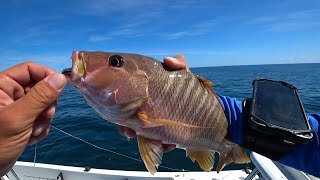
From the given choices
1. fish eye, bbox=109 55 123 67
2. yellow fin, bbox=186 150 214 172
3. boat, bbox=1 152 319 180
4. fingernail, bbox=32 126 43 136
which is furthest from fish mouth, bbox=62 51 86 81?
boat, bbox=1 152 319 180

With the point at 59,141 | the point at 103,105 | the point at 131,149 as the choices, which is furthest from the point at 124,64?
the point at 59,141

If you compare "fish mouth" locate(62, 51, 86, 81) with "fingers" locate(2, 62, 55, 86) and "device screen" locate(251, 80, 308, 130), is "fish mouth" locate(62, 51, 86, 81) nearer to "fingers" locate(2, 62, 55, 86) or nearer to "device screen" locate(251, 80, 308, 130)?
"fingers" locate(2, 62, 55, 86)

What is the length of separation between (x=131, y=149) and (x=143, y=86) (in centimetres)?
834

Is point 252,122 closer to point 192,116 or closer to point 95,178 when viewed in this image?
point 192,116

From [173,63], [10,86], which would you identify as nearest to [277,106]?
[173,63]

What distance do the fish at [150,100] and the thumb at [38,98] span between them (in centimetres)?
18

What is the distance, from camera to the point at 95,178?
6.07 m

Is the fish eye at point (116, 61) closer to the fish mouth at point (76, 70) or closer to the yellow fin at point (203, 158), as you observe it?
the fish mouth at point (76, 70)

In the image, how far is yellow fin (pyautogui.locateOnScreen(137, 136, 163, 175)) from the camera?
2.92 m

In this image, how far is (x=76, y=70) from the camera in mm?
2508

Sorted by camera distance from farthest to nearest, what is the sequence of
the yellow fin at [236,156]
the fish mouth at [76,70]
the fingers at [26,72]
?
the yellow fin at [236,156] < the fingers at [26,72] < the fish mouth at [76,70]

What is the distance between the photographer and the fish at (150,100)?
8.66ft

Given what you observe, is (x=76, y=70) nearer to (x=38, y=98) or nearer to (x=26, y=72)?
(x=38, y=98)

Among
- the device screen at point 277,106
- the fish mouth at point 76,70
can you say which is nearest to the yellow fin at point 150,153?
the fish mouth at point 76,70
